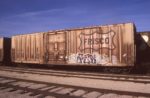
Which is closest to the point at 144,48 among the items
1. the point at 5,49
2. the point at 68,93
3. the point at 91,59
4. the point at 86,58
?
the point at 91,59

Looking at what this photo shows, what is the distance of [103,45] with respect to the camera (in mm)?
13539

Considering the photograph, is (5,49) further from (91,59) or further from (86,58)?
(91,59)

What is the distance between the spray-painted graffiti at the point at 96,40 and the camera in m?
13.2

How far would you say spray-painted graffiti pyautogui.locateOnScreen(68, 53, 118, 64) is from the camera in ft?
43.0

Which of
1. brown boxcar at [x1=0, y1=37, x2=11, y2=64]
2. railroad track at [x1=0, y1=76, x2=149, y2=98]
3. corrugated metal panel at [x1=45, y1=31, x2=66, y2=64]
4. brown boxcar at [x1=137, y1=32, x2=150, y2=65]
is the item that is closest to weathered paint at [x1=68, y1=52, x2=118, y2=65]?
corrugated metal panel at [x1=45, y1=31, x2=66, y2=64]

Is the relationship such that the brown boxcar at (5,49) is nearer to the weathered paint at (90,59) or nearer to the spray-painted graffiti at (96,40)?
the weathered paint at (90,59)

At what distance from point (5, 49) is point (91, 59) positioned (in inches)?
498

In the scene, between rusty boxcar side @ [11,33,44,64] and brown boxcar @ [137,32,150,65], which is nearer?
brown boxcar @ [137,32,150,65]

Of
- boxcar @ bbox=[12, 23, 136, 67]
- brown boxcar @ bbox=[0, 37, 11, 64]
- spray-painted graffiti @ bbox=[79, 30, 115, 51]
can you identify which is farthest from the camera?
brown boxcar @ bbox=[0, 37, 11, 64]

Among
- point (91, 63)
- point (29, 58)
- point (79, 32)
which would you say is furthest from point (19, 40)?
point (91, 63)

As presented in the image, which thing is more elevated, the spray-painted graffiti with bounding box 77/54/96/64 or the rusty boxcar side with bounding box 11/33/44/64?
the rusty boxcar side with bounding box 11/33/44/64

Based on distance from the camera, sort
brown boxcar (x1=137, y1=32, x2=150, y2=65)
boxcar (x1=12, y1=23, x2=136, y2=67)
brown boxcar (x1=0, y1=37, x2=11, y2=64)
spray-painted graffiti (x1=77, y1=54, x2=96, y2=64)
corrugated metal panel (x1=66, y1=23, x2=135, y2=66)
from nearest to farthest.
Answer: corrugated metal panel (x1=66, y1=23, x2=135, y2=66) < boxcar (x1=12, y1=23, x2=136, y2=67) < spray-painted graffiti (x1=77, y1=54, x2=96, y2=64) < brown boxcar (x1=137, y1=32, x2=150, y2=65) < brown boxcar (x1=0, y1=37, x2=11, y2=64)

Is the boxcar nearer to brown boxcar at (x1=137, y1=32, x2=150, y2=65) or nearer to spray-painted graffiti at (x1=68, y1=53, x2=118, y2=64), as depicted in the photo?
spray-painted graffiti at (x1=68, y1=53, x2=118, y2=64)

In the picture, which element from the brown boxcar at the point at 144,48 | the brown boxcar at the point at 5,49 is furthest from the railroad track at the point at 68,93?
the brown boxcar at the point at 5,49
